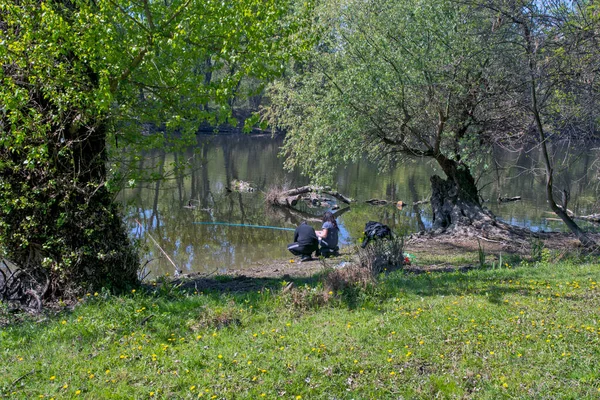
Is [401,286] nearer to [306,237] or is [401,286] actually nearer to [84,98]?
[84,98]

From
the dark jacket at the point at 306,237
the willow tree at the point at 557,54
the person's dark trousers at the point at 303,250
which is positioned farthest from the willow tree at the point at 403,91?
the person's dark trousers at the point at 303,250

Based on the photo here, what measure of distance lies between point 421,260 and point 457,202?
454 centimetres

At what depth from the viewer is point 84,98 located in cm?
620

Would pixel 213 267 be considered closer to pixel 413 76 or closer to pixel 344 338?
pixel 413 76

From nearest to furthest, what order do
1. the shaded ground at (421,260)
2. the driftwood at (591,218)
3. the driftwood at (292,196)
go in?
1. the shaded ground at (421,260)
2. the driftwood at (591,218)
3. the driftwood at (292,196)

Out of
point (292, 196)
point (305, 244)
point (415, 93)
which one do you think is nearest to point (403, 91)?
point (415, 93)

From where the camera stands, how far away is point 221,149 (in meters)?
43.1

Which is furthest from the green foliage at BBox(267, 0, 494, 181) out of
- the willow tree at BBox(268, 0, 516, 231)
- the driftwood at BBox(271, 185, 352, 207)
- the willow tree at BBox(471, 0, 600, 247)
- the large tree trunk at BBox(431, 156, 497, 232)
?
the driftwood at BBox(271, 185, 352, 207)

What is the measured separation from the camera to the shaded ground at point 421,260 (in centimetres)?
848

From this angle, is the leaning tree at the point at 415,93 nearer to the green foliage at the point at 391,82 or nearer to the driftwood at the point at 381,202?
the green foliage at the point at 391,82

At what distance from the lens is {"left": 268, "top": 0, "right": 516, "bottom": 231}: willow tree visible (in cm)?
1195

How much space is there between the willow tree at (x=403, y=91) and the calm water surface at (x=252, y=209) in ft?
4.45

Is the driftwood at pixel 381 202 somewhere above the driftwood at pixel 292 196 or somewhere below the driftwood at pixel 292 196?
below

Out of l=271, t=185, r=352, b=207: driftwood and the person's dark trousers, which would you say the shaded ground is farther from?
l=271, t=185, r=352, b=207: driftwood
